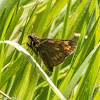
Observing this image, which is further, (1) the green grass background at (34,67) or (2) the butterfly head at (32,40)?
(2) the butterfly head at (32,40)

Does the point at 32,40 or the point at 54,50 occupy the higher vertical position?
the point at 32,40

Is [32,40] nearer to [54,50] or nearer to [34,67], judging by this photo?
[54,50]

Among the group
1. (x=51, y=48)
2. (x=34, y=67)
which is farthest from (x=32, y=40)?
(x=34, y=67)

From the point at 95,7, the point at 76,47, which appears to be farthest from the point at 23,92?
the point at 95,7

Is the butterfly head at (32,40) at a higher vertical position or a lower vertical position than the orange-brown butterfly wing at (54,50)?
higher

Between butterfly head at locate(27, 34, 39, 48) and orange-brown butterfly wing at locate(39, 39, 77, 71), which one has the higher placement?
butterfly head at locate(27, 34, 39, 48)

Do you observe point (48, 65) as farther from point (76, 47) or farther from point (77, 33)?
point (77, 33)

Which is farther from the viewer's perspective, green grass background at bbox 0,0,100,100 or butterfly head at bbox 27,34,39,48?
butterfly head at bbox 27,34,39,48
